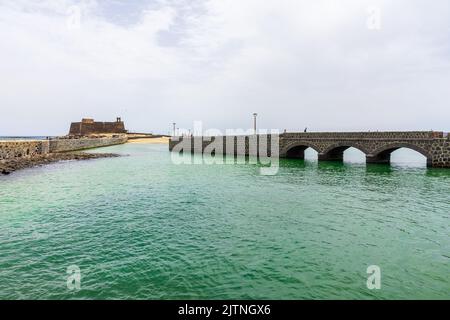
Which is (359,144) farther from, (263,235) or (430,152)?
(263,235)

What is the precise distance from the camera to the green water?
8.16m

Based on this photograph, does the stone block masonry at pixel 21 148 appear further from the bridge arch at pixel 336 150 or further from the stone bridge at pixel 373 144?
the bridge arch at pixel 336 150

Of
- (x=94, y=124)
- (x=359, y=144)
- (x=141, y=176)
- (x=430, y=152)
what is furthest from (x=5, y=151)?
(x=94, y=124)

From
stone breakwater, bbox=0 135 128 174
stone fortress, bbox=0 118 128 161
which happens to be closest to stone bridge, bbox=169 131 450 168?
stone breakwater, bbox=0 135 128 174

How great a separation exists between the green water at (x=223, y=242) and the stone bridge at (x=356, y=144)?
14.3 meters

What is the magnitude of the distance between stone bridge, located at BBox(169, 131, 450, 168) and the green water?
1432 cm

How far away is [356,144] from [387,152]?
457cm

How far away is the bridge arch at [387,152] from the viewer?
34.1 metres

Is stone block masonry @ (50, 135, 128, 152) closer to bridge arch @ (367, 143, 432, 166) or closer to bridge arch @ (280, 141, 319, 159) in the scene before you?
bridge arch @ (280, 141, 319, 159)

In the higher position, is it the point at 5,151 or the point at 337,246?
the point at 5,151

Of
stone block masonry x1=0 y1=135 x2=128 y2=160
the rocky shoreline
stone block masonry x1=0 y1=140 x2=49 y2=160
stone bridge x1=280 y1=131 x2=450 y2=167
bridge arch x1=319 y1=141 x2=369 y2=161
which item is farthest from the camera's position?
bridge arch x1=319 y1=141 x2=369 y2=161

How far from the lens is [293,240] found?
1161 centimetres

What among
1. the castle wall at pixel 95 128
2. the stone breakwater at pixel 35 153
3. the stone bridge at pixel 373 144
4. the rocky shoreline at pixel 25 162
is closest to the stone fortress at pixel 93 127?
the castle wall at pixel 95 128
